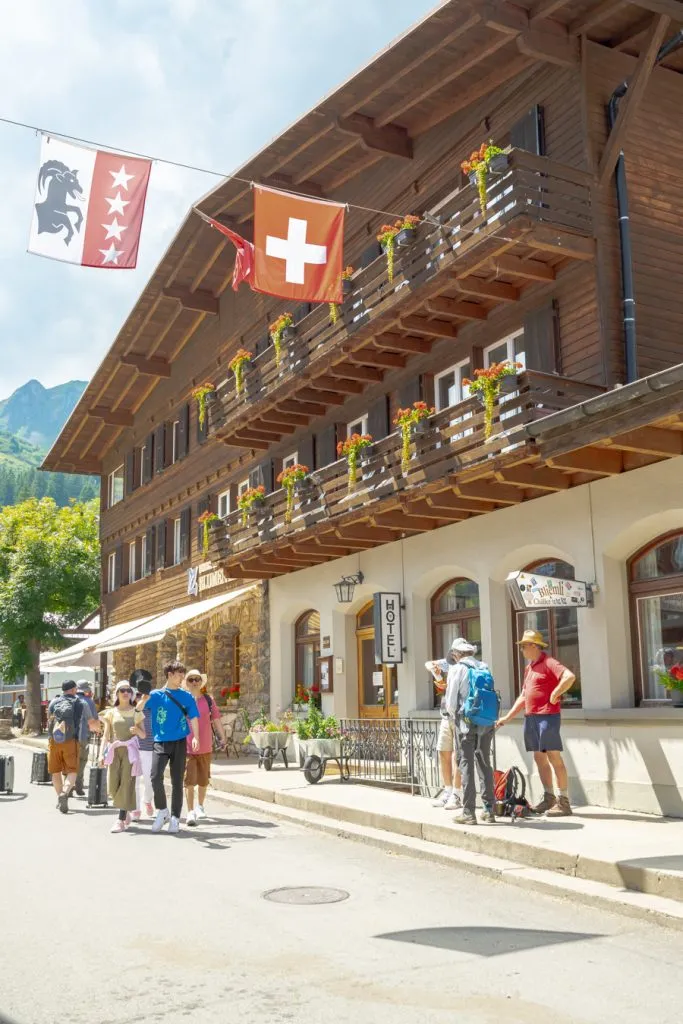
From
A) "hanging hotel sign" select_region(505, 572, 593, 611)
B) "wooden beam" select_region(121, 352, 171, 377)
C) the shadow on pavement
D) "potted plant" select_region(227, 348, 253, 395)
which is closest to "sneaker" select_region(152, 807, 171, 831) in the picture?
"hanging hotel sign" select_region(505, 572, 593, 611)

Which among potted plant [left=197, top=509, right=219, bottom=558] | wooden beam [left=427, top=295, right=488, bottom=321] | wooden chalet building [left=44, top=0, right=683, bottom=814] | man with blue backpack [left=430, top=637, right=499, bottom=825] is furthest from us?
potted plant [left=197, top=509, right=219, bottom=558]

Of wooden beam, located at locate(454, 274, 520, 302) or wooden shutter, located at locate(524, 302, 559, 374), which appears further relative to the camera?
wooden beam, located at locate(454, 274, 520, 302)

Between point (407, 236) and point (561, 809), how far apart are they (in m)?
8.63

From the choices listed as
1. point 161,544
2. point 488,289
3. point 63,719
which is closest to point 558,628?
point 488,289

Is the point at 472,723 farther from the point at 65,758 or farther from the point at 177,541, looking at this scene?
the point at 177,541

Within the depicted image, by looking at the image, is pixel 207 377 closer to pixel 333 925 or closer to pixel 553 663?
pixel 553 663

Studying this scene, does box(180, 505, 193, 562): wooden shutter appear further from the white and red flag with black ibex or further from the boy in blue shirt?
the boy in blue shirt

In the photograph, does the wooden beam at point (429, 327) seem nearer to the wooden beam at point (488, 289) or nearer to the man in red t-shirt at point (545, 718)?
the wooden beam at point (488, 289)

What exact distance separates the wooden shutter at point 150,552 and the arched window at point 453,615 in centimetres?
1513

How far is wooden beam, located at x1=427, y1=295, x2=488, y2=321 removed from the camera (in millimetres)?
15281

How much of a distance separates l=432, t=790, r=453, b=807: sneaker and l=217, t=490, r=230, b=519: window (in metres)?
13.7

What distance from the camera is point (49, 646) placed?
1606 inches

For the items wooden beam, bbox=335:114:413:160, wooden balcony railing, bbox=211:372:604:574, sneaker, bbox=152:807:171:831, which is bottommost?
sneaker, bbox=152:807:171:831

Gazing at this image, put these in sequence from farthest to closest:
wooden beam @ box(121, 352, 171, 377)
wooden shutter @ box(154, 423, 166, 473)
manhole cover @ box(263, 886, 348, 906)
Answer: wooden shutter @ box(154, 423, 166, 473), wooden beam @ box(121, 352, 171, 377), manhole cover @ box(263, 886, 348, 906)
